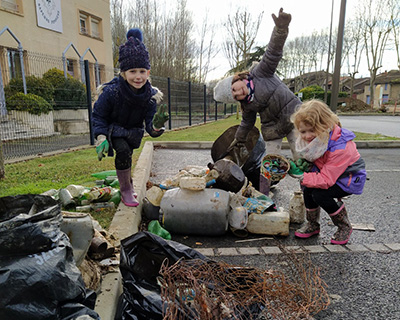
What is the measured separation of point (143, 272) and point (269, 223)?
1550 millimetres

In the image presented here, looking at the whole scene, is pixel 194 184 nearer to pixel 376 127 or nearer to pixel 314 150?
pixel 314 150

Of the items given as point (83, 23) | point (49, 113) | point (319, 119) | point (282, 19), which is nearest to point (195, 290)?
point (319, 119)

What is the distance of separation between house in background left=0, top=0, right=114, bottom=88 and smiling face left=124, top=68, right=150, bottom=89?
769 centimetres

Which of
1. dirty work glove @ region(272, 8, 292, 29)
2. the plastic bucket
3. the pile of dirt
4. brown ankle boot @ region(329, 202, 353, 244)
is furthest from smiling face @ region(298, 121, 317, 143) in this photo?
the pile of dirt

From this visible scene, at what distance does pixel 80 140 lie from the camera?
10.1m

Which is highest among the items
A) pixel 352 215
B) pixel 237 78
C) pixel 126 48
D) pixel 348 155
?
pixel 126 48

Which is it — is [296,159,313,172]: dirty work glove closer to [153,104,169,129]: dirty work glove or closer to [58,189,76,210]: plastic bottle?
[153,104,169,129]: dirty work glove

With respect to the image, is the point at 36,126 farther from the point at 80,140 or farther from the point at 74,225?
the point at 74,225

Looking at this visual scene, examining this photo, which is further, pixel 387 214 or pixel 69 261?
pixel 387 214

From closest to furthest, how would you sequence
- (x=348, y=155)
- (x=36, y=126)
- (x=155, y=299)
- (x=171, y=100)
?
(x=155, y=299), (x=348, y=155), (x=36, y=126), (x=171, y=100)

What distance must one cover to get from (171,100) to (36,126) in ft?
20.0

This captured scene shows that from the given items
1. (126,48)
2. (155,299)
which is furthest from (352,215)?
(126,48)

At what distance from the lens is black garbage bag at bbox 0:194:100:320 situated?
1.19 m

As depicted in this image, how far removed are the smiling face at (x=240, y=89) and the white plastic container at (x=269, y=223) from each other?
4.63ft
